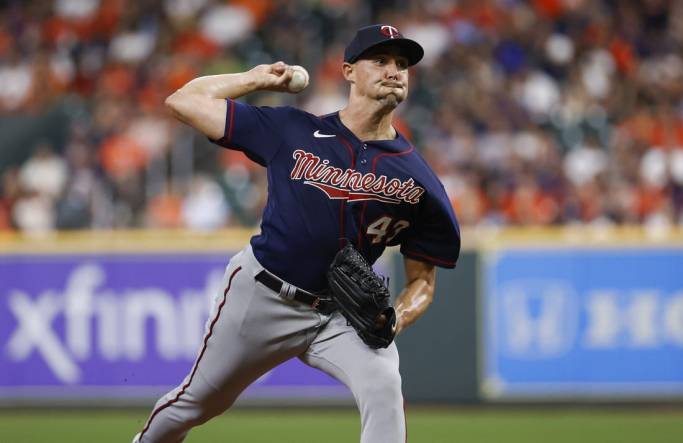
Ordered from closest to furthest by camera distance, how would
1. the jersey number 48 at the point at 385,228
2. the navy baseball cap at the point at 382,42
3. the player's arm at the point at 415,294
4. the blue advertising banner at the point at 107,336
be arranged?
the navy baseball cap at the point at 382,42
the jersey number 48 at the point at 385,228
the player's arm at the point at 415,294
the blue advertising banner at the point at 107,336

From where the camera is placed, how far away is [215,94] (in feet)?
16.4

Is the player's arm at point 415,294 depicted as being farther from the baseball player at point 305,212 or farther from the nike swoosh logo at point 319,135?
the nike swoosh logo at point 319,135

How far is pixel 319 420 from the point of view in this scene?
943 cm

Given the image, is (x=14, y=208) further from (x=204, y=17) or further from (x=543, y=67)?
(x=543, y=67)

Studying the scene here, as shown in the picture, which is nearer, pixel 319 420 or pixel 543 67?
pixel 319 420

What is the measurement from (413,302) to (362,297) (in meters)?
0.47

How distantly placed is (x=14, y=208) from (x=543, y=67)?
6.15m

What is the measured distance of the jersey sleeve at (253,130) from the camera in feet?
16.3

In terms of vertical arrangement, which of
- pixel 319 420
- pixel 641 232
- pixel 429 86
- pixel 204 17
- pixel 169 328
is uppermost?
pixel 204 17

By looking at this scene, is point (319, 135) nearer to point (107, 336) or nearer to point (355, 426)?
point (355, 426)

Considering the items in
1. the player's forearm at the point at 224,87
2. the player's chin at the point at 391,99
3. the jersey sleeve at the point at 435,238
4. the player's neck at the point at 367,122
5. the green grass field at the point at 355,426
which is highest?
the player's forearm at the point at 224,87

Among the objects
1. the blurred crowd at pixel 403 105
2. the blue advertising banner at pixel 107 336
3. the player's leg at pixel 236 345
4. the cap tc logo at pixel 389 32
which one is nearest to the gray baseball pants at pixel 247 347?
the player's leg at pixel 236 345

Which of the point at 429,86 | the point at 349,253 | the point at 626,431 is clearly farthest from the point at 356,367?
the point at 429,86

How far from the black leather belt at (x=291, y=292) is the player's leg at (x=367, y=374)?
4.1 inches
